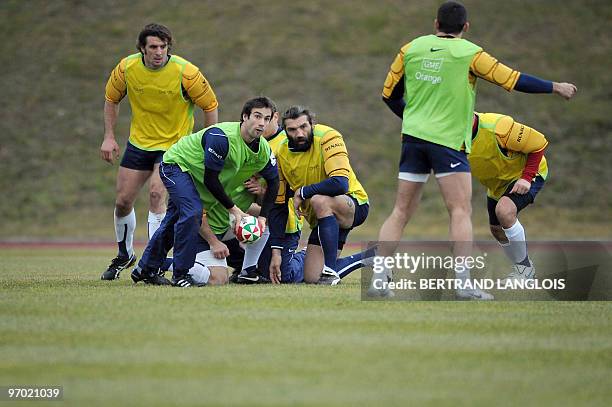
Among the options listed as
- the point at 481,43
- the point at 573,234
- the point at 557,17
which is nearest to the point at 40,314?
the point at 573,234

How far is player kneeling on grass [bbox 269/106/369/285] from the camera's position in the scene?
33.2 ft

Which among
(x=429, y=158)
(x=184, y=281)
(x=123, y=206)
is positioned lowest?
(x=184, y=281)

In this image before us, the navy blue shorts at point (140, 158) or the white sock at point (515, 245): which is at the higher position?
the navy blue shorts at point (140, 158)

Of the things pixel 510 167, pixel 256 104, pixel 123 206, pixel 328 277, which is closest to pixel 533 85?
pixel 256 104

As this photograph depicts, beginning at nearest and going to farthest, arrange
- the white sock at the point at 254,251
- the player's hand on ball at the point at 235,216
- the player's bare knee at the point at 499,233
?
the player's hand on ball at the point at 235,216 < the white sock at the point at 254,251 < the player's bare knee at the point at 499,233

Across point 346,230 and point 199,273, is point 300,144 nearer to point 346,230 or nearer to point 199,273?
point 346,230

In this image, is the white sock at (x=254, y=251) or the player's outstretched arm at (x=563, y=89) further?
the white sock at (x=254, y=251)

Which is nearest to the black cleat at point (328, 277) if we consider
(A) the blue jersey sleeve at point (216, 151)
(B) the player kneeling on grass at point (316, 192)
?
(B) the player kneeling on grass at point (316, 192)

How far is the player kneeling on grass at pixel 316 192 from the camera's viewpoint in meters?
10.1

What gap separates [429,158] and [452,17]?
3.57 ft

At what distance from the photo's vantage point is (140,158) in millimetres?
10883

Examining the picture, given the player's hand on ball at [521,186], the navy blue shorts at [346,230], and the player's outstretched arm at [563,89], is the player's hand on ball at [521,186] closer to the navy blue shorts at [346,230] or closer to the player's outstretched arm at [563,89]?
the navy blue shorts at [346,230]

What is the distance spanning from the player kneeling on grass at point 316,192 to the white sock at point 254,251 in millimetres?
71

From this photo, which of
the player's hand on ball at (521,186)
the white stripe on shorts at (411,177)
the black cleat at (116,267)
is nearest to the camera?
the white stripe on shorts at (411,177)
